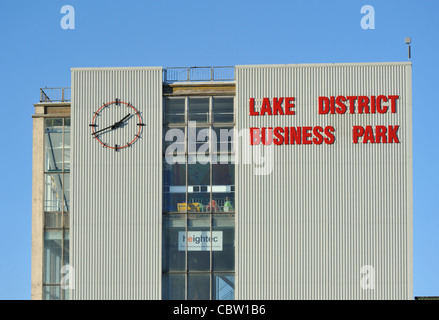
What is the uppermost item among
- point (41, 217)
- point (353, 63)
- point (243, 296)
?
point (353, 63)

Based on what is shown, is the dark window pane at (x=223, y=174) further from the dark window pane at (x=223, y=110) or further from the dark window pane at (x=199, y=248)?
the dark window pane at (x=223, y=110)

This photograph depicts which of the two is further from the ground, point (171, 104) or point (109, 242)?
point (171, 104)

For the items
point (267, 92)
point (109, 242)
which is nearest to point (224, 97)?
point (267, 92)

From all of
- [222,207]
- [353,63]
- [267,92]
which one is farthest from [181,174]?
[353,63]

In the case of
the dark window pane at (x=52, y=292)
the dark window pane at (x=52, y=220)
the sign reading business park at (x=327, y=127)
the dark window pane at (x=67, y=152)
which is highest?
the sign reading business park at (x=327, y=127)

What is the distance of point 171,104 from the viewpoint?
216ft

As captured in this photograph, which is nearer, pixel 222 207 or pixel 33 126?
pixel 222 207

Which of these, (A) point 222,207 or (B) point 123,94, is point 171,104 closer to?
(B) point 123,94

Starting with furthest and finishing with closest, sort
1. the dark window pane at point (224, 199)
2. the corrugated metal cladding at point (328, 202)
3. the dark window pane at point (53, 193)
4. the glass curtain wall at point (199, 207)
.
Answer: the dark window pane at point (53, 193) → the dark window pane at point (224, 199) → the glass curtain wall at point (199, 207) → the corrugated metal cladding at point (328, 202)

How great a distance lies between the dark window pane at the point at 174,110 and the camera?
215 ft

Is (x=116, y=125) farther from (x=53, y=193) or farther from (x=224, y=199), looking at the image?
(x=224, y=199)

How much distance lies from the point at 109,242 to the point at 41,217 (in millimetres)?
6382
